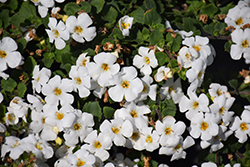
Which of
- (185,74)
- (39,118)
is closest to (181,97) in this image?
(185,74)

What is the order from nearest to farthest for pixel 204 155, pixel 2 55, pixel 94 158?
pixel 94 158 < pixel 2 55 < pixel 204 155

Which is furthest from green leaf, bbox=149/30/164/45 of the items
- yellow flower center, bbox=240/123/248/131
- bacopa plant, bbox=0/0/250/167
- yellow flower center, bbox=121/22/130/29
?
yellow flower center, bbox=240/123/248/131

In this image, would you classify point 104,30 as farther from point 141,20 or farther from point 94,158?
point 94,158

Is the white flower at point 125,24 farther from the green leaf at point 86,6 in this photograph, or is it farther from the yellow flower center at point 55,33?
the yellow flower center at point 55,33

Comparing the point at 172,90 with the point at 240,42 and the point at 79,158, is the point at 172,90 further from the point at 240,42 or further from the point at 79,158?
the point at 79,158

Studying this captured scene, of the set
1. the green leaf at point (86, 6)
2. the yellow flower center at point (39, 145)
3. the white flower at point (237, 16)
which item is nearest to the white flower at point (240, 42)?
the white flower at point (237, 16)

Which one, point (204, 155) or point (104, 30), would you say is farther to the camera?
point (204, 155)

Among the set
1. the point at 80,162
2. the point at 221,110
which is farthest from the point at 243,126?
the point at 80,162
